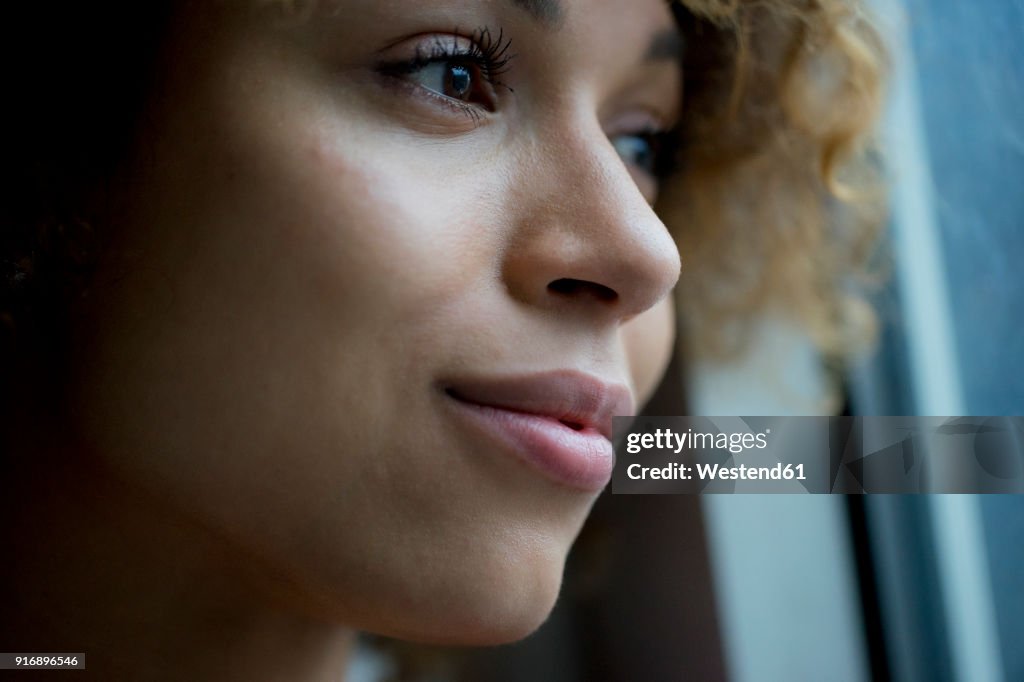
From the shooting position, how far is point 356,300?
0.50 meters

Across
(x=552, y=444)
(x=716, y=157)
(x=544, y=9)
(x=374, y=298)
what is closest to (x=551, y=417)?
(x=552, y=444)

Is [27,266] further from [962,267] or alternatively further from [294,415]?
[962,267]

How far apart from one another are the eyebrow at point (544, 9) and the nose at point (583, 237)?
0.21 ft

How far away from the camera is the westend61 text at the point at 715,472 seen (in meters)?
0.66

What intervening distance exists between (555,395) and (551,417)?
17mm

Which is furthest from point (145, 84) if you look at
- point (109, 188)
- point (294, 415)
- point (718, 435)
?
point (718, 435)

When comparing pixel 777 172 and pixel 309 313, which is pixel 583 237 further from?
pixel 777 172

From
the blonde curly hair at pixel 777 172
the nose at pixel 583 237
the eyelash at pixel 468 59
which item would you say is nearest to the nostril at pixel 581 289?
the nose at pixel 583 237

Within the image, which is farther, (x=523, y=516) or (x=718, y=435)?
(x=718, y=435)

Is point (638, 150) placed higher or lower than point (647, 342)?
higher

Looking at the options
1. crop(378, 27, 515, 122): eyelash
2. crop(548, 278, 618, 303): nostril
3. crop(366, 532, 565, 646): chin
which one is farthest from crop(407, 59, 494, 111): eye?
crop(366, 532, 565, 646): chin

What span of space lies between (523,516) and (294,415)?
0.47ft

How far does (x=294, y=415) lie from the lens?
503 mm

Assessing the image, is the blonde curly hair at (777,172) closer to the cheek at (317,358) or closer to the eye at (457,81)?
the eye at (457,81)
